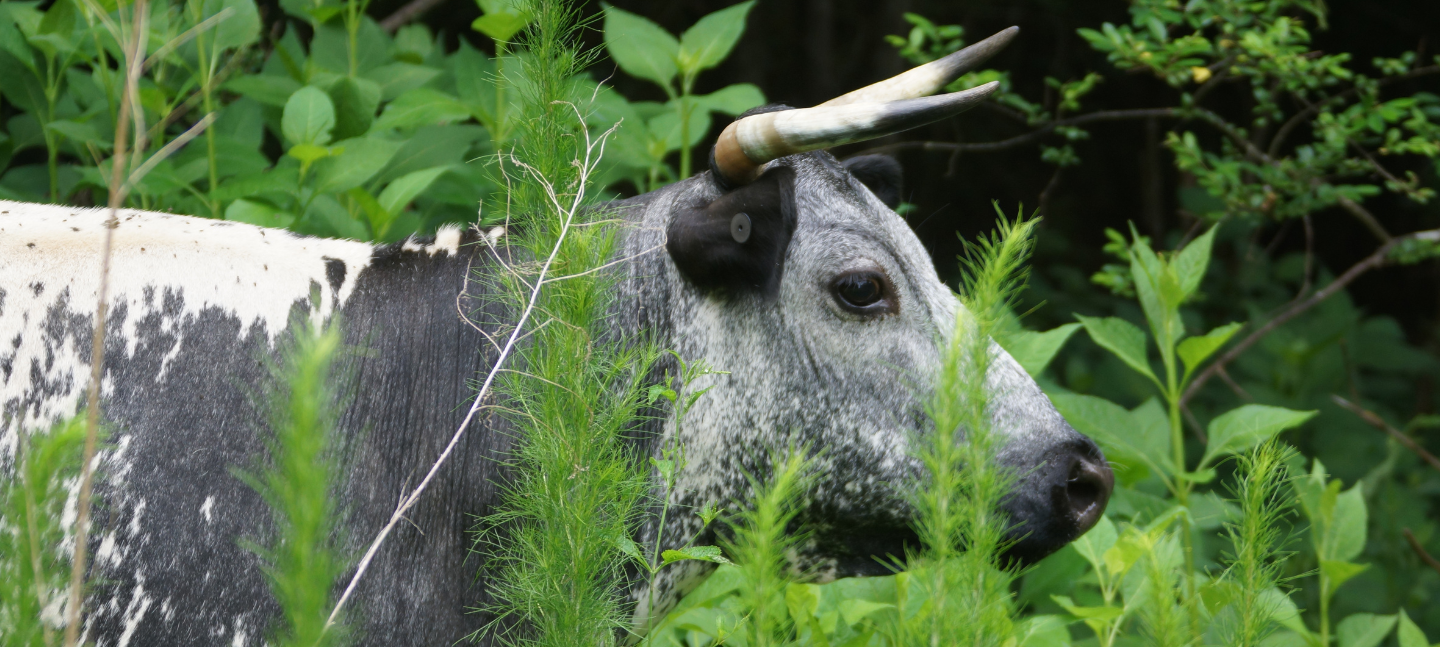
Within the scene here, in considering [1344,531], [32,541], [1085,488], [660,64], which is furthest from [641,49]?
[32,541]

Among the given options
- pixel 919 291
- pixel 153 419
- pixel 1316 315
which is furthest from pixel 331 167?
pixel 1316 315

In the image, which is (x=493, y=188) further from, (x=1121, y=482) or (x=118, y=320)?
(x=1121, y=482)

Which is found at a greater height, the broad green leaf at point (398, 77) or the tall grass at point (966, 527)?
the broad green leaf at point (398, 77)

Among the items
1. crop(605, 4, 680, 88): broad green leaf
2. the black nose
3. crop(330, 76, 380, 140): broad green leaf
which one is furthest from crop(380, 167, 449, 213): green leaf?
the black nose

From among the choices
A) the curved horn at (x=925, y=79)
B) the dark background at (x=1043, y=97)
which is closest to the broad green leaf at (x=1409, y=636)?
the curved horn at (x=925, y=79)

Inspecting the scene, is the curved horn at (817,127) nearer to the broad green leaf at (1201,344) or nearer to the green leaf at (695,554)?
the green leaf at (695,554)

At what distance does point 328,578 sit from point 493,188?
2.71 metres

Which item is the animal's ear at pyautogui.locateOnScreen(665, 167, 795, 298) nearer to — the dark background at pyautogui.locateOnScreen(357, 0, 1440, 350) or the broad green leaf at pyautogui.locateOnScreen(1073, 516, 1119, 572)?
the broad green leaf at pyautogui.locateOnScreen(1073, 516, 1119, 572)

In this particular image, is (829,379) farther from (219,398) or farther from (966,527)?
(219,398)

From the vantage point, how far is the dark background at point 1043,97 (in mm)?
6914

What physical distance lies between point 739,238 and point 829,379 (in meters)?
0.38

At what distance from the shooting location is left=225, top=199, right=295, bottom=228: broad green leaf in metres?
3.04

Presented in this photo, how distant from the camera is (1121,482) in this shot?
10.7 feet

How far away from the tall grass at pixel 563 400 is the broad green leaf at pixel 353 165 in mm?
1163
